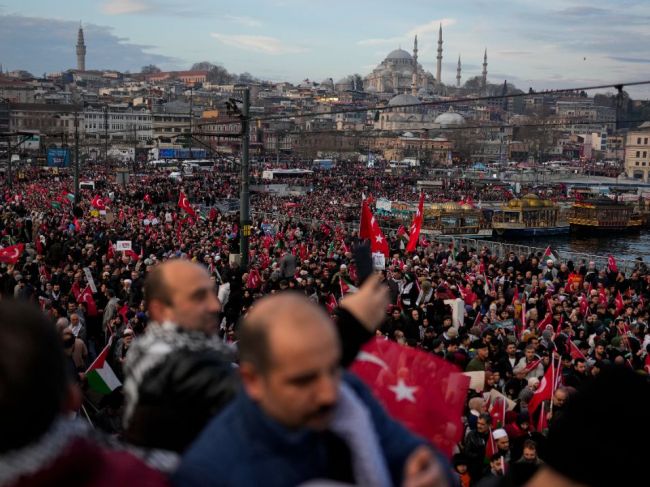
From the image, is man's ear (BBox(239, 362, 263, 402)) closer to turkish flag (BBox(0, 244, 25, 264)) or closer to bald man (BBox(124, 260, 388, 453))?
bald man (BBox(124, 260, 388, 453))

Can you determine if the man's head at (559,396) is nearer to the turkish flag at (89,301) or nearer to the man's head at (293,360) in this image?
the man's head at (293,360)

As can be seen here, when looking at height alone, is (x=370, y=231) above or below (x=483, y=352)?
above

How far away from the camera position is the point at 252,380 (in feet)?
4.39

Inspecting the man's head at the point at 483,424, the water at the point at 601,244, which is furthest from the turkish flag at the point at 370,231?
the water at the point at 601,244

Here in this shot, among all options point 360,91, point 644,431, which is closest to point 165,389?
point 644,431

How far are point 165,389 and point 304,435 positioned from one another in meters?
0.49

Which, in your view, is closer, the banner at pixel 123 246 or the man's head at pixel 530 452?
the man's head at pixel 530 452

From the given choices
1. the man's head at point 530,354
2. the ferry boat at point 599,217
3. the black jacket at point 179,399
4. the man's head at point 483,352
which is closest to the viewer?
the black jacket at point 179,399

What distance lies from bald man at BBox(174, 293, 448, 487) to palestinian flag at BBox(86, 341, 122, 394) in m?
4.75

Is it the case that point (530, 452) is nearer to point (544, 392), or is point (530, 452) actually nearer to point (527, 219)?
point (544, 392)

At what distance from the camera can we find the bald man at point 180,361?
1.67 meters

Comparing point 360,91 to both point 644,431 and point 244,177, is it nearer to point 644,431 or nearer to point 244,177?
point 244,177

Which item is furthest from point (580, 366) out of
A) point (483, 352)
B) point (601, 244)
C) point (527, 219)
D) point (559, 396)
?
point (601, 244)

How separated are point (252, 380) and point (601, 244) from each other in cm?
4976
